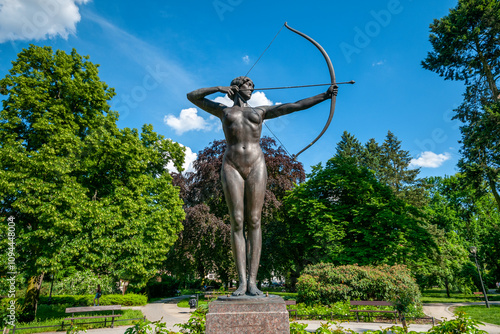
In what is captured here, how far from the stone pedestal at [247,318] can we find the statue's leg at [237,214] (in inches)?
14.9

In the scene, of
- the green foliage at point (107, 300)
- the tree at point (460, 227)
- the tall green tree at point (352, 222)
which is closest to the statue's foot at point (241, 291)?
the tall green tree at point (352, 222)

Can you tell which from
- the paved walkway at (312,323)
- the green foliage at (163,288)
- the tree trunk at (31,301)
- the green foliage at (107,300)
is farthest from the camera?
the green foliage at (163,288)

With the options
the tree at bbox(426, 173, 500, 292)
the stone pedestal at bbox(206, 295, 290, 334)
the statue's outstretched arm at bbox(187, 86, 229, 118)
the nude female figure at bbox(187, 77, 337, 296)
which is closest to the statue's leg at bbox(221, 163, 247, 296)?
the nude female figure at bbox(187, 77, 337, 296)

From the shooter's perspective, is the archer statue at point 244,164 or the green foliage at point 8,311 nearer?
the archer statue at point 244,164

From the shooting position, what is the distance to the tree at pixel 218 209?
2178 cm

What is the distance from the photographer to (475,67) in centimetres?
1941

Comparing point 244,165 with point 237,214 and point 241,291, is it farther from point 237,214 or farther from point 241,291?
point 241,291

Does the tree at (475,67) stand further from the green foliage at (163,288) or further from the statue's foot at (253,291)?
the green foliage at (163,288)

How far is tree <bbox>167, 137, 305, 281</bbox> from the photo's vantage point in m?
21.8

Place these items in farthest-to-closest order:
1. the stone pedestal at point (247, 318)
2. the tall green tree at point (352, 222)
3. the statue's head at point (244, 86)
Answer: the tall green tree at point (352, 222), the statue's head at point (244, 86), the stone pedestal at point (247, 318)

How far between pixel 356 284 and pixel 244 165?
13.1 m

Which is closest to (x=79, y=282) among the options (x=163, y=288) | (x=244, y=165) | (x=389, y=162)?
(x=244, y=165)

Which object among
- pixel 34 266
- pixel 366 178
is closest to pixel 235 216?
pixel 34 266

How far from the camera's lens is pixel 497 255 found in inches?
1040
